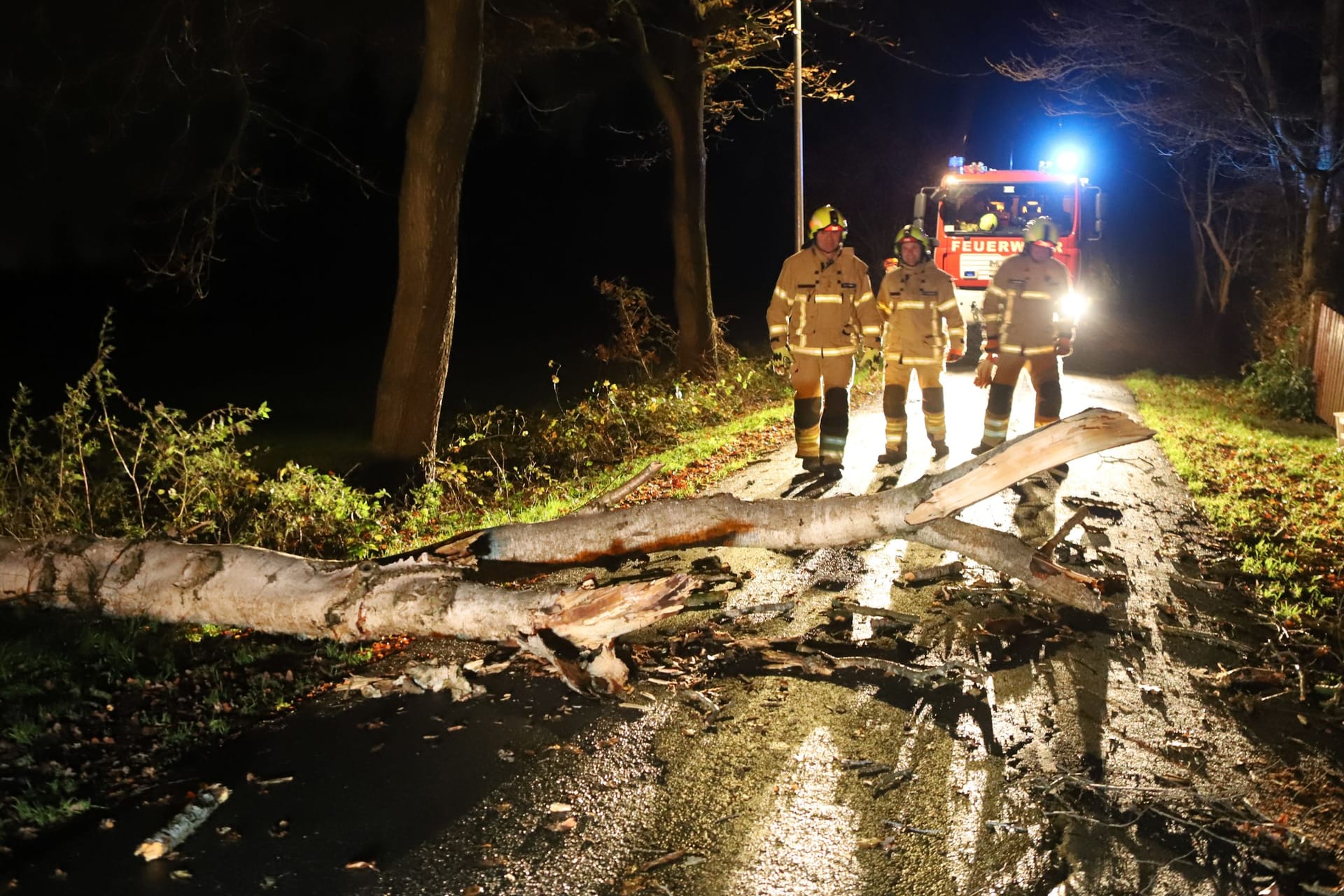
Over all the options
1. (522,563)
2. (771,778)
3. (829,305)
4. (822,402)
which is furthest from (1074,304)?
(771,778)

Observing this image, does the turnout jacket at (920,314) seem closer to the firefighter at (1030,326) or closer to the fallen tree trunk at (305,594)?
the firefighter at (1030,326)

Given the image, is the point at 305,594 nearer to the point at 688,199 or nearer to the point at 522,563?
the point at 522,563

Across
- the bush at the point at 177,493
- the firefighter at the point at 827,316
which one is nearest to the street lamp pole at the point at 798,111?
the firefighter at the point at 827,316

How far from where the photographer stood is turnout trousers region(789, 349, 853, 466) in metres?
8.23

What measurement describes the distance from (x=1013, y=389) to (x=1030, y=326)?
0.55 meters

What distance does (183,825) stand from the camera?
3.30 metres

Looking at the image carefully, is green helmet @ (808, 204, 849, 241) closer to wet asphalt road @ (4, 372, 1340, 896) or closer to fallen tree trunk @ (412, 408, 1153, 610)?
fallen tree trunk @ (412, 408, 1153, 610)

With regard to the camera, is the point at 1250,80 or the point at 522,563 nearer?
the point at 522,563

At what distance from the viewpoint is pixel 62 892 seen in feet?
9.74

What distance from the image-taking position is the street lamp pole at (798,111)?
15.8 m

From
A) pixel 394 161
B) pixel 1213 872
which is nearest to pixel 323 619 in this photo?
pixel 1213 872

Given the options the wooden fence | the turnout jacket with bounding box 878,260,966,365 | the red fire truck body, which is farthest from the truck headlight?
the wooden fence

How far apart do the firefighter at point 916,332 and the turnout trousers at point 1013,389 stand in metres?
0.40

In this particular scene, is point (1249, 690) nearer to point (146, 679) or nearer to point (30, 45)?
point (146, 679)
